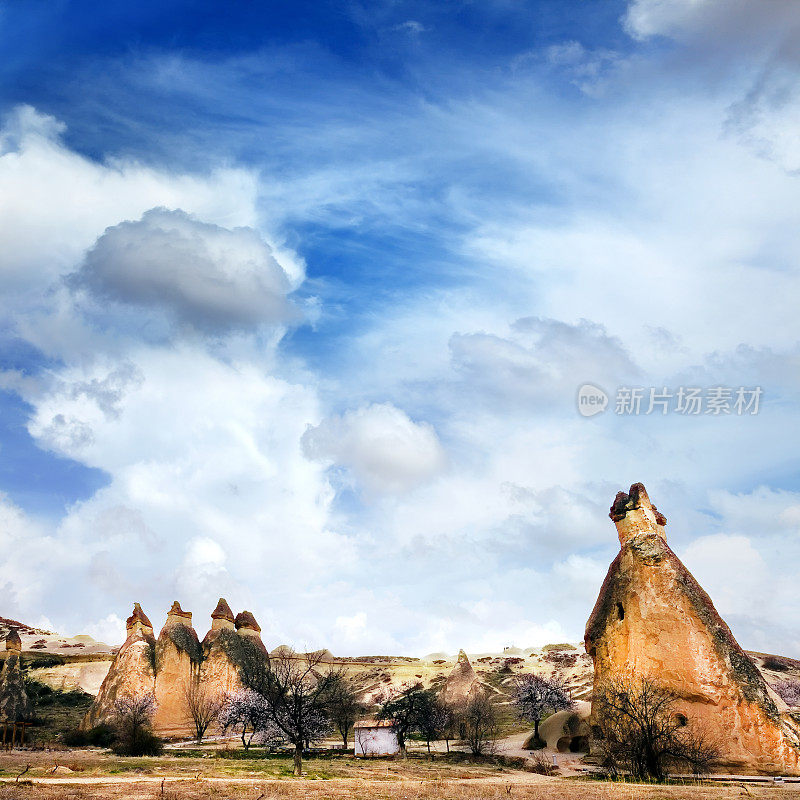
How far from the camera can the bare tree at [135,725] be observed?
112 ft

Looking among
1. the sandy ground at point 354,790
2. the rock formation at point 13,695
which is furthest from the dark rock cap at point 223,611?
the sandy ground at point 354,790

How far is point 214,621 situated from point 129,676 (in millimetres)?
7353

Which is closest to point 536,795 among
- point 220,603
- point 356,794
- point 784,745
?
point 356,794

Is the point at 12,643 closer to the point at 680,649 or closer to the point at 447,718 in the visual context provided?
the point at 447,718

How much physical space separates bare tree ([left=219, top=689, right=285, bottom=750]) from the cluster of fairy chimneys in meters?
5.75

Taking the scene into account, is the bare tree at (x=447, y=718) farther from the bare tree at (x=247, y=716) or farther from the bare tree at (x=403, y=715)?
the bare tree at (x=247, y=716)

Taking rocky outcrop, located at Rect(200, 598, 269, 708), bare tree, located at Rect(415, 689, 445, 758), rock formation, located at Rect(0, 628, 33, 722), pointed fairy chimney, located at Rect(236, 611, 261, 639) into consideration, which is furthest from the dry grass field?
pointed fairy chimney, located at Rect(236, 611, 261, 639)

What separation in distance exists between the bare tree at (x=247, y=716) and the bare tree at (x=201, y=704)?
0.84 m

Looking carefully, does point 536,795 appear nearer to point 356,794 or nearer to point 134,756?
point 356,794

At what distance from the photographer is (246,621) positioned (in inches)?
2121

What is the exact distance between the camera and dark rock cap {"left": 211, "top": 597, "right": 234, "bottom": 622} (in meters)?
52.8

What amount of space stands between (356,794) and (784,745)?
1758 cm

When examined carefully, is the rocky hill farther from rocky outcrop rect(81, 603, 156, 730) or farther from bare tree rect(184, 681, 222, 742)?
bare tree rect(184, 681, 222, 742)

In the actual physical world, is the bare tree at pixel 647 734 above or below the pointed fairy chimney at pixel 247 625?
below
